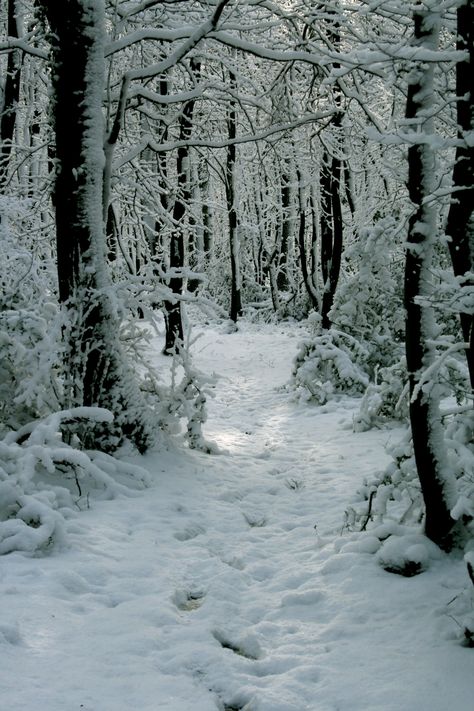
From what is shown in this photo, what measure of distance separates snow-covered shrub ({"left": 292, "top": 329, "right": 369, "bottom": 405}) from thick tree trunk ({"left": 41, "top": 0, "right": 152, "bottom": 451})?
4552mm

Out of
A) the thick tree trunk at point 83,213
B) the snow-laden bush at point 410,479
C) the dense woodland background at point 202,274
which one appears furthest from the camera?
the thick tree trunk at point 83,213

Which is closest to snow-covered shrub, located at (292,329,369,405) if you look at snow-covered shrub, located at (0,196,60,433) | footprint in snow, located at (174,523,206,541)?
snow-covered shrub, located at (0,196,60,433)

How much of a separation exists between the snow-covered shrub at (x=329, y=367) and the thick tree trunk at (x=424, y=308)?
5631mm

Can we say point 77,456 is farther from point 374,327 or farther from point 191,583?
point 374,327

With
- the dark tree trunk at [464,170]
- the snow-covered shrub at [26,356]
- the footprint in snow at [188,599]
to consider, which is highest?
the dark tree trunk at [464,170]

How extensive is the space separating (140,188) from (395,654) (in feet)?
18.9

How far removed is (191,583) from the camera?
392cm

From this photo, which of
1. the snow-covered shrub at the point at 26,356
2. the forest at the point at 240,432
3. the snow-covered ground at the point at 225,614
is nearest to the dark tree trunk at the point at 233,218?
the forest at the point at 240,432

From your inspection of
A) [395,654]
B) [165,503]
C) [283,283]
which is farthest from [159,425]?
[283,283]

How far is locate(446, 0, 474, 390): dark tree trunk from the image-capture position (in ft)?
9.73

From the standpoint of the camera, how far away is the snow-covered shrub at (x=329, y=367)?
9.79 metres

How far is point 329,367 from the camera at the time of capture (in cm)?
1018

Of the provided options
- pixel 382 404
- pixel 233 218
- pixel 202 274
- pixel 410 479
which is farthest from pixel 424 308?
pixel 233 218

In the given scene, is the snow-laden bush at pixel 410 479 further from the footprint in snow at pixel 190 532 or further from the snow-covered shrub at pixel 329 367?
the snow-covered shrub at pixel 329 367
